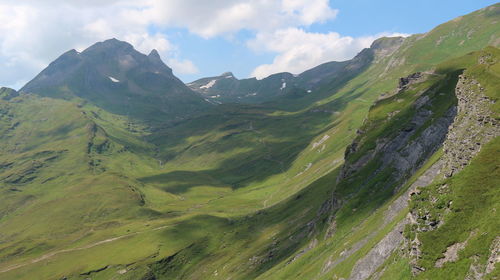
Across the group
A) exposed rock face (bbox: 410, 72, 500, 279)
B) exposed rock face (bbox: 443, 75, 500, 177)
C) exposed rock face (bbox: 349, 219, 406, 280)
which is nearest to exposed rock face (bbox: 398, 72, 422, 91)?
exposed rock face (bbox: 410, 72, 500, 279)

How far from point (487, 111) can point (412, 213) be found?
1900 centimetres

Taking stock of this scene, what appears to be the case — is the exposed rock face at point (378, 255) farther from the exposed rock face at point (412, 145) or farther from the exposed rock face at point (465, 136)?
the exposed rock face at point (412, 145)

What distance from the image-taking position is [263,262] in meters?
144

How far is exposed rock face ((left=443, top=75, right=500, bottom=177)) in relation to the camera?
47.9 meters

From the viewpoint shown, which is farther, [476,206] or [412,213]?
[412,213]

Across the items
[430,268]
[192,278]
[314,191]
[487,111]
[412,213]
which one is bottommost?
[192,278]

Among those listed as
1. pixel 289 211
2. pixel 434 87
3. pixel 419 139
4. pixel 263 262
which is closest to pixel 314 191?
pixel 289 211

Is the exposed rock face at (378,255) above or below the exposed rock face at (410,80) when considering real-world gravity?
below

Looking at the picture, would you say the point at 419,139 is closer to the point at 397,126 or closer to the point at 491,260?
the point at 397,126

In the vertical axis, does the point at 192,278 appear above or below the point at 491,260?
below

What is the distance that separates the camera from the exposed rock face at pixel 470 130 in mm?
47906

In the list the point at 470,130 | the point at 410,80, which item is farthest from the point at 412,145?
the point at 410,80

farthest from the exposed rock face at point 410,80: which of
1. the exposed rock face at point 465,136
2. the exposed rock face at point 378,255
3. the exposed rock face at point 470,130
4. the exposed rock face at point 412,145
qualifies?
the exposed rock face at point 378,255

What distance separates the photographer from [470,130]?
165 ft
